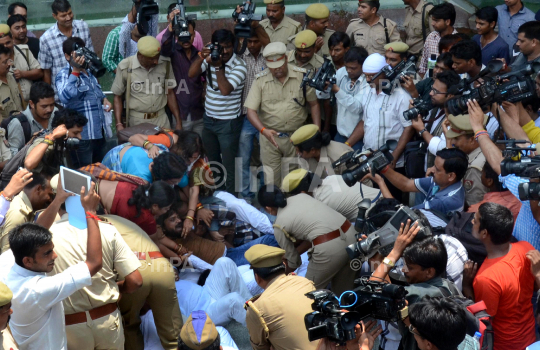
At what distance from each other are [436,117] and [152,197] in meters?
2.24

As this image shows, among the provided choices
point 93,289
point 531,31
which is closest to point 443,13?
point 531,31

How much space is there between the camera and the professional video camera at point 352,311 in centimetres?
260

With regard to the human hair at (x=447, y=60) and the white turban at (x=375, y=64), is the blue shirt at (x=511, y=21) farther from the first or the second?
the white turban at (x=375, y=64)

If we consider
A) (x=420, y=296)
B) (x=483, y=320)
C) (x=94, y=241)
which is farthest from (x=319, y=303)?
(x=94, y=241)

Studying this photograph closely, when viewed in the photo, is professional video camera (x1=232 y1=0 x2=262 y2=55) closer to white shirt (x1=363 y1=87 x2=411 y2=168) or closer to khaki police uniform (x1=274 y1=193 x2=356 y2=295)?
white shirt (x1=363 y1=87 x2=411 y2=168)

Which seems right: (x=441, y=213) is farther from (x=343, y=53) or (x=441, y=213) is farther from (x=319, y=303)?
(x=343, y=53)

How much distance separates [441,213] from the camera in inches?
151

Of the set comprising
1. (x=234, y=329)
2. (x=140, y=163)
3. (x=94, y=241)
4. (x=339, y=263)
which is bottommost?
(x=234, y=329)

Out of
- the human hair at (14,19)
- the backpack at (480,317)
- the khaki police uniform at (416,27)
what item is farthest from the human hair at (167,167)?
the khaki police uniform at (416,27)

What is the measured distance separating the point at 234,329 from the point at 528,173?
218 cm

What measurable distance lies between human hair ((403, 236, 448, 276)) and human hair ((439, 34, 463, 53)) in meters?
2.78

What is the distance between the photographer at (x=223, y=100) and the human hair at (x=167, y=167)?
4.20 ft

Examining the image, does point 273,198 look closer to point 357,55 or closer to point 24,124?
point 357,55

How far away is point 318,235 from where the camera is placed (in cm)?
421
